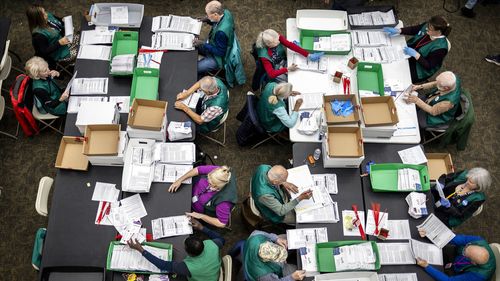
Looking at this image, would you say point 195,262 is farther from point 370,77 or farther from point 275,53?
point 370,77

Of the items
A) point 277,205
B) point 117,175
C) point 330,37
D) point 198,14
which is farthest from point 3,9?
point 277,205

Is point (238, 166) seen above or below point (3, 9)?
below

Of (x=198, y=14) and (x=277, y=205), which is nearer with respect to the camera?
(x=277, y=205)

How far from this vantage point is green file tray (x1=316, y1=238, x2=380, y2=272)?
486 centimetres

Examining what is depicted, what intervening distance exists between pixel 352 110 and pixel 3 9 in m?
6.50

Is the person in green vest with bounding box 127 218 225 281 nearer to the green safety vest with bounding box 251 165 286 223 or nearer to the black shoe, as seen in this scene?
the green safety vest with bounding box 251 165 286 223

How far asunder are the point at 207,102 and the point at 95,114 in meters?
1.40

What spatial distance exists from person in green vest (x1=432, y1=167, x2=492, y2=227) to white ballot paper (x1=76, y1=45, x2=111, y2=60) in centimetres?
480

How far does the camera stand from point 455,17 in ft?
26.9

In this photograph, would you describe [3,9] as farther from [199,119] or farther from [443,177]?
[443,177]

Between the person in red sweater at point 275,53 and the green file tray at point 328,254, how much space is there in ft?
8.12

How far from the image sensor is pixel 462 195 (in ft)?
17.2

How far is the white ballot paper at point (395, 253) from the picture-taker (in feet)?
16.3

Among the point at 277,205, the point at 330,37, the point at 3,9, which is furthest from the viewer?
the point at 3,9
